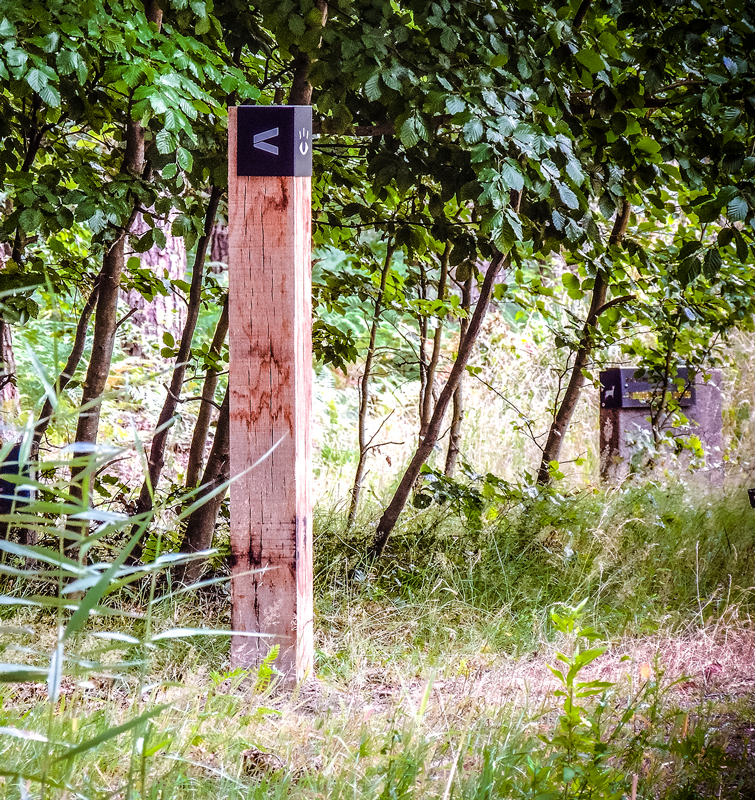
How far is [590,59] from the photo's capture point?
2307 millimetres

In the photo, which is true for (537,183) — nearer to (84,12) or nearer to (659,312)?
(84,12)

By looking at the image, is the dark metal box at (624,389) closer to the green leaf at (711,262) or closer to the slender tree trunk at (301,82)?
the green leaf at (711,262)

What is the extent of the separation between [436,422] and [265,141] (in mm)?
1645

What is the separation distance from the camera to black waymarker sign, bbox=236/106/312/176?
224cm

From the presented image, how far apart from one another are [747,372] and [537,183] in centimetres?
614

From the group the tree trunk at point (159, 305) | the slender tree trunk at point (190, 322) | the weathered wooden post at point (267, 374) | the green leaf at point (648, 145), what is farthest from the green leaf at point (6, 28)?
the tree trunk at point (159, 305)

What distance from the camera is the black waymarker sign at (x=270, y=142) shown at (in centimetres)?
224

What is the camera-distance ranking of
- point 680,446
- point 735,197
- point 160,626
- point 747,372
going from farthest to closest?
1. point 747,372
2. point 680,446
3. point 160,626
4. point 735,197

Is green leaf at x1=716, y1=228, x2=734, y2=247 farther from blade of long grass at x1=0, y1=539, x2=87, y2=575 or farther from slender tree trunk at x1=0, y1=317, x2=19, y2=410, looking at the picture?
slender tree trunk at x1=0, y1=317, x2=19, y2=410

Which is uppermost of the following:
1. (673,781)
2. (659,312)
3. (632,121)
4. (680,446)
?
(632,121)

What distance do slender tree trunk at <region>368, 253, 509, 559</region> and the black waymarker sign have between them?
4.40 ft

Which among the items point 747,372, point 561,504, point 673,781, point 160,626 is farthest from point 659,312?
point 747,372

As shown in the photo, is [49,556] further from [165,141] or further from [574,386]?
[574,386]

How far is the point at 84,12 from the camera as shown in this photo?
78.1 inches
